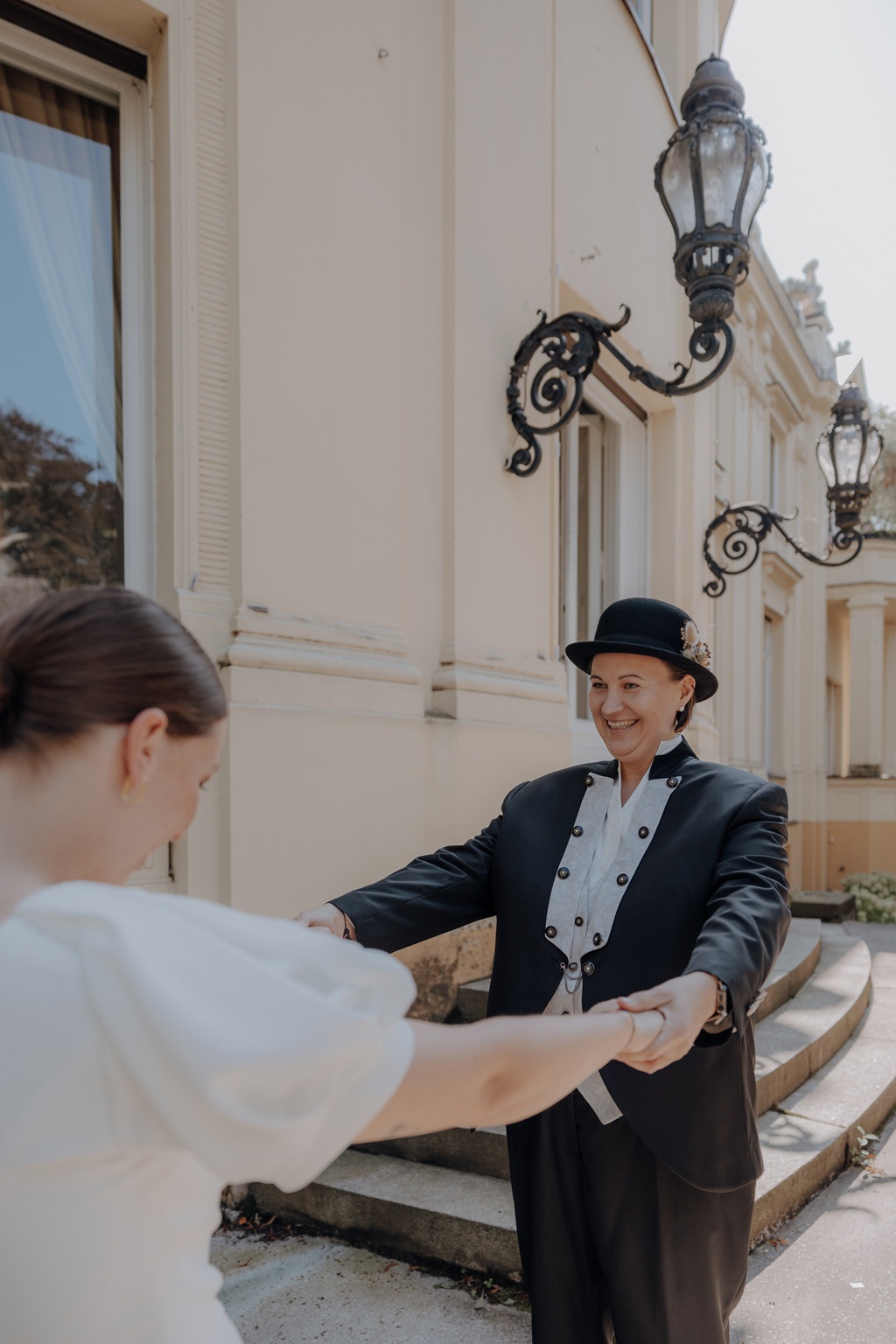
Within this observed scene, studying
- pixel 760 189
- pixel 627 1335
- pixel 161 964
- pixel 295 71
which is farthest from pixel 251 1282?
pixel 760 189

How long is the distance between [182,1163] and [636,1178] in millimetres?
1380

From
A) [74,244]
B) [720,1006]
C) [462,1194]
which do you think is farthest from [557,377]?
[720,1006]

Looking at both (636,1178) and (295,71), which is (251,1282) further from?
(295,71)

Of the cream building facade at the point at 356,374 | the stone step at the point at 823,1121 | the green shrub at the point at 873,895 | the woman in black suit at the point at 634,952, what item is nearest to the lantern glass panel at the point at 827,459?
the cream building facade at the point at 356,374

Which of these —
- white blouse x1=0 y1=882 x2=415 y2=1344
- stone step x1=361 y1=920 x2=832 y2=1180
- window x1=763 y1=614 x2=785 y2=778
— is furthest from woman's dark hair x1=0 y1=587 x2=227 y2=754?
window x1=763 y1=614 x2=785 y2=778

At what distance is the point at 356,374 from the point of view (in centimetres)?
364

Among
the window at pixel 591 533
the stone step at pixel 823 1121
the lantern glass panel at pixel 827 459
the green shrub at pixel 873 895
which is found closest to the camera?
the stone step at pixel 823 1121

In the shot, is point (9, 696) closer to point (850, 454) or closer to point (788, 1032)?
point (788, 1032)

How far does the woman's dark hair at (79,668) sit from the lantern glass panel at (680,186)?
3.57 meters

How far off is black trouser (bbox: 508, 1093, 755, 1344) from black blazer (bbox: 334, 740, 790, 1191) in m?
0.10

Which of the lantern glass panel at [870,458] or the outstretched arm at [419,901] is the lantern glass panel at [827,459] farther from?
the outstretched arm at [419,901]

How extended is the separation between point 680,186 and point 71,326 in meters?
2.33

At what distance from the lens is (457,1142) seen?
10.5ft

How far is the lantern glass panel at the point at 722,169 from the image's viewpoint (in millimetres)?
3814
